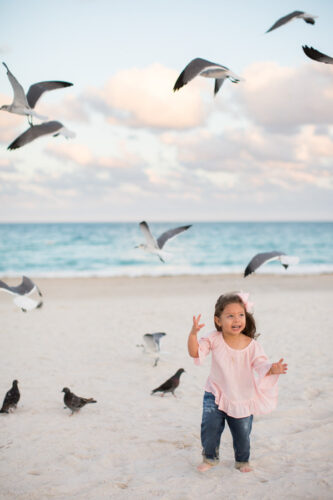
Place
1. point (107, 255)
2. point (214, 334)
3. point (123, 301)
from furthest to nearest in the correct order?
point (107, 255) < point (123, 301) < point (214, 334)

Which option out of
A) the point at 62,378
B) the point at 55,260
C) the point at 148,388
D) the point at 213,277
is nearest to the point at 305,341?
the point at 148,388

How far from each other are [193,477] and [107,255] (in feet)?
92.6

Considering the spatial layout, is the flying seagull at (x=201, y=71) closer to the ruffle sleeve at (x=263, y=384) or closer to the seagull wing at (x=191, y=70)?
the seagull wing at (x=191, y=70)

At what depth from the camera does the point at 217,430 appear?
10.6 ft

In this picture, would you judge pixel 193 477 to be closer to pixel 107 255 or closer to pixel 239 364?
pixel 239 364

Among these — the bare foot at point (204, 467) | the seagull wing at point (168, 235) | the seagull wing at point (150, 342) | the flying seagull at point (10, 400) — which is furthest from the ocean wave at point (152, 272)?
the bare foot at point (204, 467)

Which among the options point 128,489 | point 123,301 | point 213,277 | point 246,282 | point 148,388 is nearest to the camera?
point 128,489

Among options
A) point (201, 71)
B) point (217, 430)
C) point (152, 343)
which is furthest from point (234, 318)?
point (152, 343)

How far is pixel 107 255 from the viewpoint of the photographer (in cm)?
3108

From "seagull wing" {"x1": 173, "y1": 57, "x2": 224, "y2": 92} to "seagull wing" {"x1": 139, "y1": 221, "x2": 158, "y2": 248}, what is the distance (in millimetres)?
1348

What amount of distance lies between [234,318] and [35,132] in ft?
7.33

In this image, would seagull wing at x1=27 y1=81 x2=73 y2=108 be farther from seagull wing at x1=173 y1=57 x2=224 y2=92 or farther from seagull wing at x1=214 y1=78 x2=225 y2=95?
seagull wing at x1=214 y1=78 x2=225 y2=95

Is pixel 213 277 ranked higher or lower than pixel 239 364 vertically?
higher

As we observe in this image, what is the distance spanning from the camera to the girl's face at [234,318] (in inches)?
124
